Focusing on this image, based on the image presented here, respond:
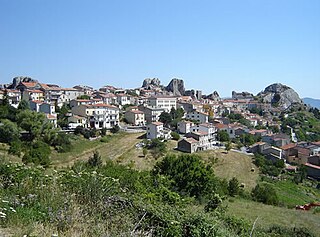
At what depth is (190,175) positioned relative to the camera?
599 inches

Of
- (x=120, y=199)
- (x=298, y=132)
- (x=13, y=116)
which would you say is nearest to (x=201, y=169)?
(x=120, y=199)

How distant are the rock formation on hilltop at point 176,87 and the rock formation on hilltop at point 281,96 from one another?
1040 inches

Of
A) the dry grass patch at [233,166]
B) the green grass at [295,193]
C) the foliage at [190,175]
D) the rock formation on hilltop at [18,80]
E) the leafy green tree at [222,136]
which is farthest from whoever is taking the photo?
the rock formation on hilltop at [18,80]

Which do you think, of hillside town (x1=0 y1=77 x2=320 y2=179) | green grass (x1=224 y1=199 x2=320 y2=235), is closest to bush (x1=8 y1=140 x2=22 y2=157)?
hillside town (x1=0 y1=77 x2=320 y2=179)

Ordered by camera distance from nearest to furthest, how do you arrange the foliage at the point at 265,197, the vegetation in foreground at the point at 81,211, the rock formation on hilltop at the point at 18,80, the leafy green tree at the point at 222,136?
the vegetation in foreground at the point at 81,211
the foliage at the point at 265,197
the leafy green tree at the point at 222,136
the rock formation on hilltop at the point at 18,80

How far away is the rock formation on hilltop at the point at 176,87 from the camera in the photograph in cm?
8538

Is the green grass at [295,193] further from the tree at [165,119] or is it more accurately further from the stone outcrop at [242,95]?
the stone outcrop at [242,95]

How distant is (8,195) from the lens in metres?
4.23

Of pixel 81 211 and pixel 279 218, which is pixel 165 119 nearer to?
pixel 279 218

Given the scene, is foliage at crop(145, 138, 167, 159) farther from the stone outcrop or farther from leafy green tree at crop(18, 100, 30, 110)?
the stone outcrop

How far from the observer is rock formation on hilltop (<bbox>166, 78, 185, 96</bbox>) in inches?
3361

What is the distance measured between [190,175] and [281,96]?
287ft

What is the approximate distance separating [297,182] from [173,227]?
31941 mm

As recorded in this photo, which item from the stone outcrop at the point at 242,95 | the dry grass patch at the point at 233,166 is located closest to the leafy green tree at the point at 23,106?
the dry grass patch at the point at 233,166
